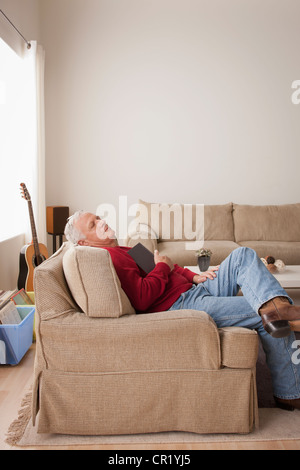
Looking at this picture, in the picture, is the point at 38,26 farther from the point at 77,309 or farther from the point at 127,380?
the point at 127,380

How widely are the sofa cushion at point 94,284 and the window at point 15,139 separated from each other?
2412 millimetres

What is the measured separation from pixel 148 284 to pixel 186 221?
2.75 metres

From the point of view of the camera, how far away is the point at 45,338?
1817 millimetres

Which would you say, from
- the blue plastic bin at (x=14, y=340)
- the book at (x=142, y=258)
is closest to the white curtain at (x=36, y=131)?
the blue plastic bin at (x=14, y=340)

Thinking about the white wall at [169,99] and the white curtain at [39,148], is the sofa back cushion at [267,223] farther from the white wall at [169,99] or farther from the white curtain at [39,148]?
the white curtain at [39,148]

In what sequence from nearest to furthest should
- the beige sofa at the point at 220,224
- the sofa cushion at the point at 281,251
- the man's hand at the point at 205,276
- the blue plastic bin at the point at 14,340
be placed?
the man's hand at the point at 205,276 → the blue plastic bin at the point at 14,340 → the sofa cushion at the point at 281,251 → the beige sofa at the point at 220,224

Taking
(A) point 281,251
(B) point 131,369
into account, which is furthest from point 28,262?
(A) point 281,251

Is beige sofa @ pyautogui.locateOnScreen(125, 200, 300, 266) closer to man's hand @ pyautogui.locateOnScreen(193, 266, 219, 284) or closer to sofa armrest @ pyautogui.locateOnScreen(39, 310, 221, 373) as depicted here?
man's hand @ pyautogui.locateOnScreen(193, 266, 219, 284)

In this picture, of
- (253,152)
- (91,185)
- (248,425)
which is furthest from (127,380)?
(253,152)

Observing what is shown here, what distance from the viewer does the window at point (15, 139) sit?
13.6 ft

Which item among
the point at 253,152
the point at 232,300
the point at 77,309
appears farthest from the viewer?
the point at 253,152

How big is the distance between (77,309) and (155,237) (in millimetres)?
2532

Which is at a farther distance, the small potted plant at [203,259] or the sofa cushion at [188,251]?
the sofa cushion at [188,251]

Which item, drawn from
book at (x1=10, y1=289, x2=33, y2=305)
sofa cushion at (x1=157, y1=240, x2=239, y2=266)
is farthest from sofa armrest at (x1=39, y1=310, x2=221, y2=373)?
sofa cushion at (x1=157, y1=240, x2=239, y2=266)
